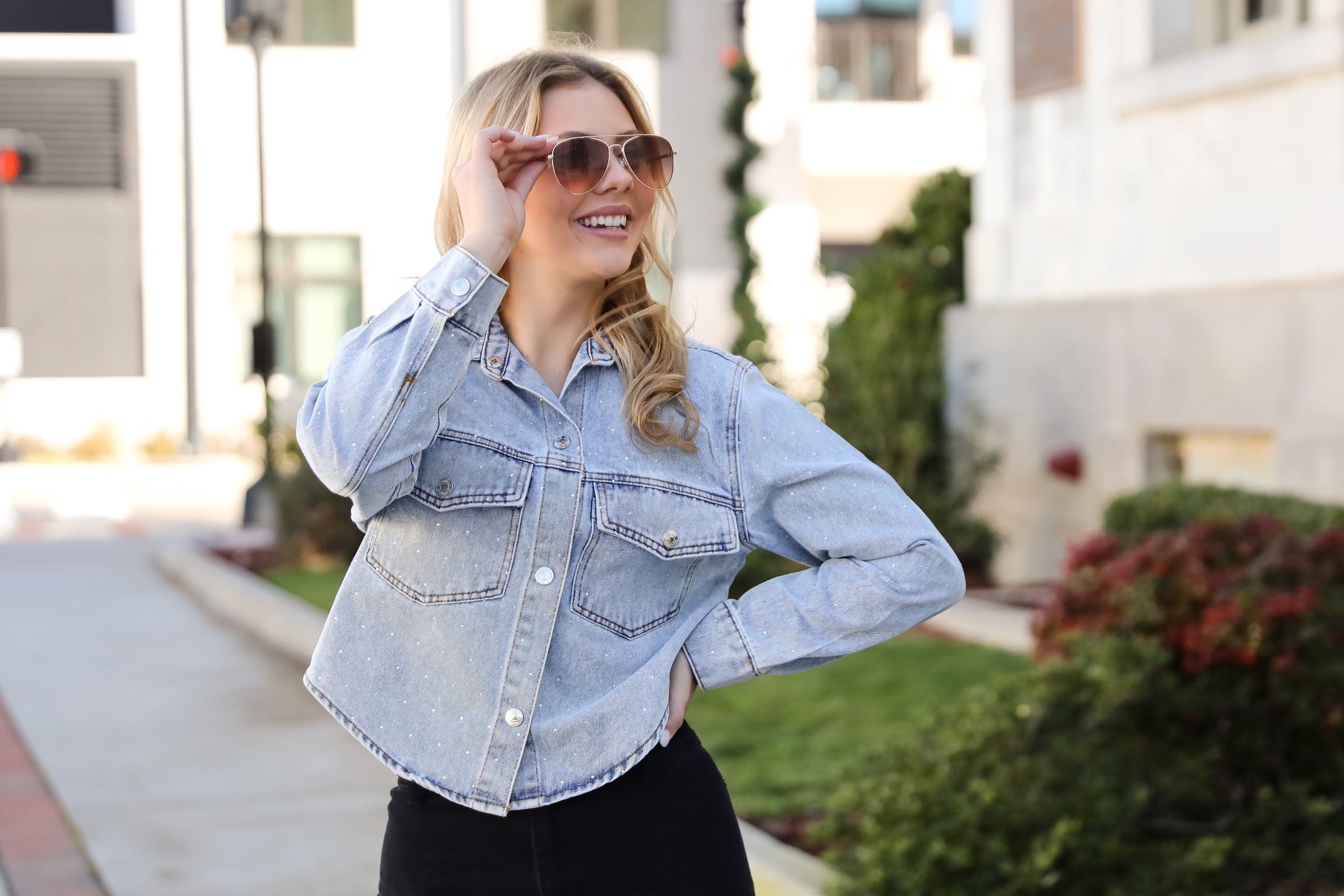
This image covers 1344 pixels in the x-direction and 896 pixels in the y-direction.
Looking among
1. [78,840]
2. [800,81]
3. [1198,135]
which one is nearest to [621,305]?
[78,840]

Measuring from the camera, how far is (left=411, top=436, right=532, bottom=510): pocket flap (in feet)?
6.75

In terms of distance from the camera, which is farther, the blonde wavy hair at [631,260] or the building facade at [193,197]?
the building facade at [193,197]

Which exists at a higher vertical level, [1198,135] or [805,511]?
[1198,135]

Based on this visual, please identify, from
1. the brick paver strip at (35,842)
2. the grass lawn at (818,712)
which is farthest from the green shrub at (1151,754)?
the brick paver strip at (35,842)

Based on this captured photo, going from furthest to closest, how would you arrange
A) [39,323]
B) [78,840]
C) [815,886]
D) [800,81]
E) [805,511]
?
[39,323] < [800,81] < [78,840] < [815,886] < [805,511]

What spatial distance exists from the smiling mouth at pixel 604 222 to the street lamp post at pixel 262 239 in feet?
38.7

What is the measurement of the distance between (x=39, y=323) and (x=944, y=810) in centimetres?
2213

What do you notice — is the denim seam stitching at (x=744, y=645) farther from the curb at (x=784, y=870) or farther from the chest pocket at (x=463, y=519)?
the curb at (x=784, y=870)

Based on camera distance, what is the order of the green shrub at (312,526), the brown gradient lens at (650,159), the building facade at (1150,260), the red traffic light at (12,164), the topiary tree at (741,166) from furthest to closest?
1. the red traffic light at (12,164)
2. the topiary tree at (741,166)
3. the green shrub at (312,526)
4. the building facade at (1150,260)
5. the brown gradient lens at (650,159)

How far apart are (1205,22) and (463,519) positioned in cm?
647

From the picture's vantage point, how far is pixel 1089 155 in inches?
319

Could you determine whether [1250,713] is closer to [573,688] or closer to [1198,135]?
[573,688]

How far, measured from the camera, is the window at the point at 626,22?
21.2m

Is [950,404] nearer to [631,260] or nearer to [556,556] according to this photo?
[631,260]
